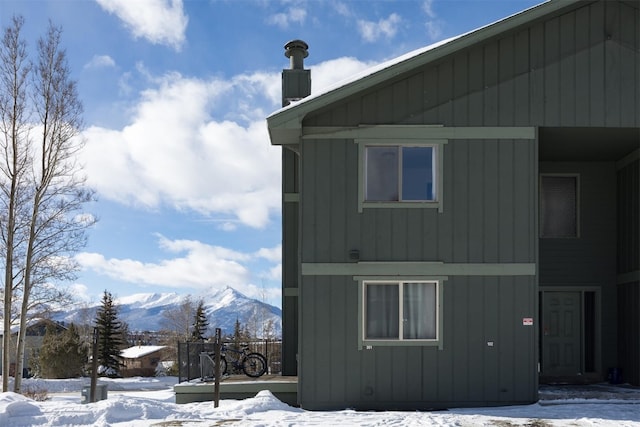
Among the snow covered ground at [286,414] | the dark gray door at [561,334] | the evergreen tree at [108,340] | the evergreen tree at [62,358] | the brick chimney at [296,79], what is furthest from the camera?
the evergreen tree at [108,340]

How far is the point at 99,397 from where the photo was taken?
40.3 ft

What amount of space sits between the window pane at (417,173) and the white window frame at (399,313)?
4.95 ft

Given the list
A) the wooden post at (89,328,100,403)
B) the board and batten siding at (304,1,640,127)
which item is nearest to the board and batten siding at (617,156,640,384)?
the board and batten siding at (304,1,640,127)

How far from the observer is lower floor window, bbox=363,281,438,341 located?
35.8 feet

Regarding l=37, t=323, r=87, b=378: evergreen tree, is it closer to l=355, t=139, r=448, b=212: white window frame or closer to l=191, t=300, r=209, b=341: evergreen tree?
l=191, t=300, r=209, b=341: evergreen tree

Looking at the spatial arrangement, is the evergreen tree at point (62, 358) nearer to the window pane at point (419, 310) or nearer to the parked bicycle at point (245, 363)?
the parked bicycle at point (245, 363)

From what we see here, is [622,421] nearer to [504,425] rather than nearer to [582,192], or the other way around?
[504,425]

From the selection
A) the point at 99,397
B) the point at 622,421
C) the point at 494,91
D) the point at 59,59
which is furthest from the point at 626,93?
the point at 59,59

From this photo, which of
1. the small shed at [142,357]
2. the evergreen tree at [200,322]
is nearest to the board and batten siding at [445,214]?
the evergreen tree at [200,322]

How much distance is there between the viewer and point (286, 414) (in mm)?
9898

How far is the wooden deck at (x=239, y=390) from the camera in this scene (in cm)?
1146

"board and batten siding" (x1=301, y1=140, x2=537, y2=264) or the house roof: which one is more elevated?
the house roof

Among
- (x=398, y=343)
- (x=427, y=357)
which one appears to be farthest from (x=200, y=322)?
(x=427, y=357)

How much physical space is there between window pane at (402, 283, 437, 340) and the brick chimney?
258 inches
